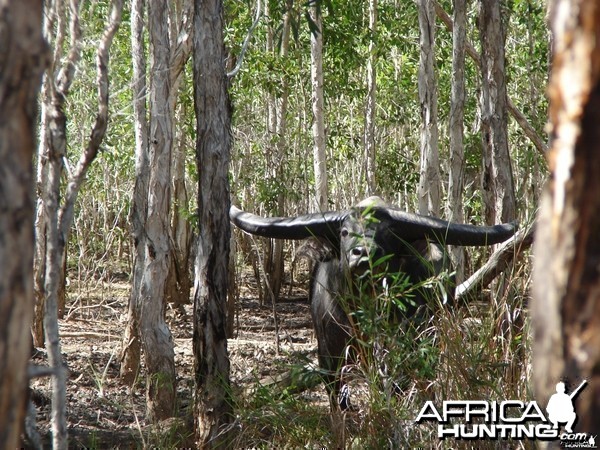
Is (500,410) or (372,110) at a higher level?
(372,110)

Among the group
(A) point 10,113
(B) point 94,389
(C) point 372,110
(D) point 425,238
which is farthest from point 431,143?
(A) point 10,113

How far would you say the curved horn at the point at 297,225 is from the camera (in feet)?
23.1

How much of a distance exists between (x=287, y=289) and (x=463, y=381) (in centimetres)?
1164

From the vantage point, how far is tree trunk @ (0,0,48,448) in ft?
6.55

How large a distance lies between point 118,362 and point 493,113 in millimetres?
4252

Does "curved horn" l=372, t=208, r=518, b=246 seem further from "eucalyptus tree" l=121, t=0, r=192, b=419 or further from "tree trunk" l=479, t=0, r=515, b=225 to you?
"eucalyptus tree" l=121, t=0, r=192, b=419

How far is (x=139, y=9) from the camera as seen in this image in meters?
7.80

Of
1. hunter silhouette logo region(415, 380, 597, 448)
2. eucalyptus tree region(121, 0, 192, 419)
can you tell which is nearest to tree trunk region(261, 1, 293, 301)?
eucalyptus tree region(121, 0, 192, 419)

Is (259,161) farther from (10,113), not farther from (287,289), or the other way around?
(10,113)

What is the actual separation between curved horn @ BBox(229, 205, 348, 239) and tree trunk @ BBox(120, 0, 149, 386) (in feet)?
3.03

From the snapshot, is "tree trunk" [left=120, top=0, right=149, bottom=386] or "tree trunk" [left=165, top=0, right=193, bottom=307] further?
"tree trunk" [left=165, top=0, right=193, bottom=307]

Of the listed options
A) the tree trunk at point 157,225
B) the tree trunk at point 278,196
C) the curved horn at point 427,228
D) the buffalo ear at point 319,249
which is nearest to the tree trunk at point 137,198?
the tree trunk at point 157,225

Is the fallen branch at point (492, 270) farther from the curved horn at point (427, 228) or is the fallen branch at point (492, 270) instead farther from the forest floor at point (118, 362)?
the curved horn at point (427, 228)

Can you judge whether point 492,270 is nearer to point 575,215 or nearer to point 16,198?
point 575,215
